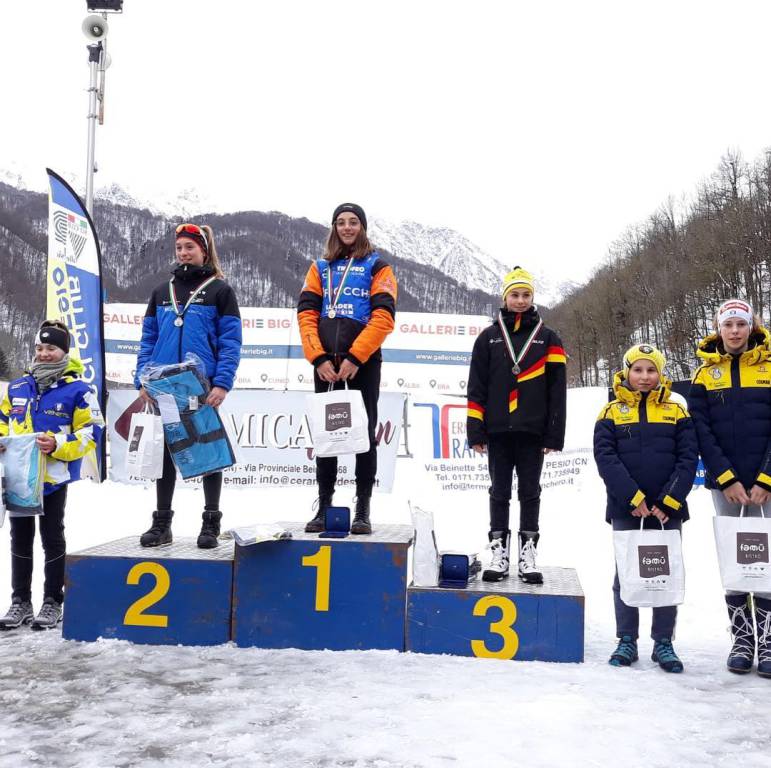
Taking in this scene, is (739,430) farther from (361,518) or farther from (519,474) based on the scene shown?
(361,518)

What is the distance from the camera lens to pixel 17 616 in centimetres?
372

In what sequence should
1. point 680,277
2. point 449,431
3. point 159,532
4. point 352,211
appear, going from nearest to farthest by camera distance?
point 159,532 → point 352,211 → point 449,431 → point 680,277

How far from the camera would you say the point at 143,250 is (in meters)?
87.4

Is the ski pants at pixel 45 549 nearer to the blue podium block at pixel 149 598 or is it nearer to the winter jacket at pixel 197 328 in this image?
the blue podium block at pixel 149 598

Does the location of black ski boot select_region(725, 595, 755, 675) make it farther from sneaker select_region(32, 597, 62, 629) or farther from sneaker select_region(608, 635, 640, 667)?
sneaker select_region(32, 597, 62, 629)

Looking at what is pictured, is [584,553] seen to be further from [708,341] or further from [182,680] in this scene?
[182,680]

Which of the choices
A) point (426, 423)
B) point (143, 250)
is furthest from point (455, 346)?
point (143, 250)

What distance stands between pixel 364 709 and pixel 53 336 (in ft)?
8.83

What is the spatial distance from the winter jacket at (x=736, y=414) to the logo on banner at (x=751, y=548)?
25cm

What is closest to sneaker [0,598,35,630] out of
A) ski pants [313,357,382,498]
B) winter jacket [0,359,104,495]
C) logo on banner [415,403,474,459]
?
winter jacket [0,359,104,495]

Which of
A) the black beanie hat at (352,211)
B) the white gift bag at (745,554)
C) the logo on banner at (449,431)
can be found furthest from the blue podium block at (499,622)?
the logo on banner at (449,431)

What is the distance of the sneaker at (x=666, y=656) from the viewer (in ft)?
10.5

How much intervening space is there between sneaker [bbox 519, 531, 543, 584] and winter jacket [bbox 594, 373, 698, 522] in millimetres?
415

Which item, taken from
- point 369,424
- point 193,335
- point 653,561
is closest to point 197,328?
point 193,335
